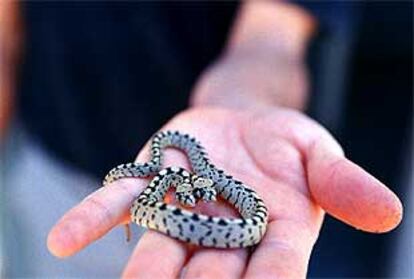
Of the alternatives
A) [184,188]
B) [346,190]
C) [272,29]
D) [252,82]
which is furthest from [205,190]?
[272,29]

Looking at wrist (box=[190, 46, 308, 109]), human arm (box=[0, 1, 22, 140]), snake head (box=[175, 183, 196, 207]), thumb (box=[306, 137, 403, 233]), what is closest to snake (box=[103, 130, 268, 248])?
snake head (box=[175, 183, 196, 207])

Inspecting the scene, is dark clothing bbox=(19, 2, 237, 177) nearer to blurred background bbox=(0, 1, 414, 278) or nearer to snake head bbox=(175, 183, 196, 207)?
blurred background bbox=(0, 1, 414, 278)

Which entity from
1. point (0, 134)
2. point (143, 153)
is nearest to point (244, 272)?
point (143, 153)

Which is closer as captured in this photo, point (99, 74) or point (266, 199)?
point (266, 199)

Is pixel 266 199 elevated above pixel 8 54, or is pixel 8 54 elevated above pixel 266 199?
pixel 8 54

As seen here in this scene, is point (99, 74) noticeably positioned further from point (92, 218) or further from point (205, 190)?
point (92, 218)

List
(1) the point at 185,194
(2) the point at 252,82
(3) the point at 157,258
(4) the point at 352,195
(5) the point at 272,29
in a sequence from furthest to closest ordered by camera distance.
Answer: (5) the point at 272,29 < (2) the point at 252,82 < (1) the point at 185,194 < (4) the point at 352,195 < (3) the point at 157,258

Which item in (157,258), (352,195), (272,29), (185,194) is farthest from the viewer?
(272,29)
